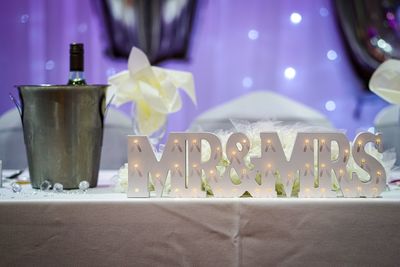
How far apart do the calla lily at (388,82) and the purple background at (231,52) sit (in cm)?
227

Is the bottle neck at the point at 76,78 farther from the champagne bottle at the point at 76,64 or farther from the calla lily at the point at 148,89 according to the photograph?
the calla lily at the point at 148,89

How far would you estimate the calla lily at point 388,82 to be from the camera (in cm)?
132

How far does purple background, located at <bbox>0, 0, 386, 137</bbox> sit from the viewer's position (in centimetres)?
360

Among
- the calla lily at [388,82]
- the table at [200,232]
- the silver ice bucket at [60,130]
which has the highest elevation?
the calla lily at [388,82]

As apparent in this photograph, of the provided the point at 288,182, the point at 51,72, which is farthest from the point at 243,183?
the point at 51,72

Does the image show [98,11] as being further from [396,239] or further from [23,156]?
Result: [396,239]

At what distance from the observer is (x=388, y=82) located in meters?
1.33

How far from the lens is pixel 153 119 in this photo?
138 cm

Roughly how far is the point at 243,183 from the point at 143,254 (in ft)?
0.59

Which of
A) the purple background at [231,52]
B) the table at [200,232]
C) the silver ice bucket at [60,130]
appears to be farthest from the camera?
the purple background at [231,52]

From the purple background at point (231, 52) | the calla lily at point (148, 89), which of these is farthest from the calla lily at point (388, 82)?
the purple background at point (231, 52)

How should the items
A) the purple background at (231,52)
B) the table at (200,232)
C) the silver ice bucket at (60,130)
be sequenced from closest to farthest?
the table at (200,232)
the silver ice bucket at (60,130)
the purple background at (231,52)

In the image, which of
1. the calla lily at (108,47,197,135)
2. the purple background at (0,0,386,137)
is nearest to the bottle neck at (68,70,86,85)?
the calla lily at (108,47,197,135)

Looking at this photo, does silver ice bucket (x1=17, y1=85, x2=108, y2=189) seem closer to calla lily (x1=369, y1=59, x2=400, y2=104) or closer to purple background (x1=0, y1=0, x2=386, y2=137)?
calla lily (x1=369, y1=59, x2=400, y2=104)
